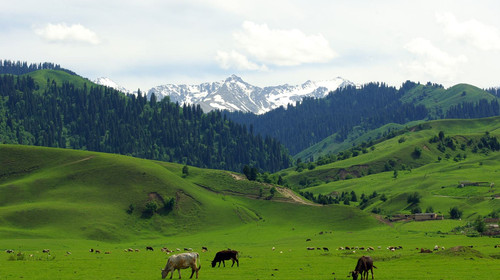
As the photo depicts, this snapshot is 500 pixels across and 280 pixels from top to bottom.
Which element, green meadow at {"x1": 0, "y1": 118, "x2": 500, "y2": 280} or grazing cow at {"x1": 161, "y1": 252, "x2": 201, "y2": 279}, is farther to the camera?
green meadow at {"x1": 0, "y1": 118, "x2": 500, "y2": 280}

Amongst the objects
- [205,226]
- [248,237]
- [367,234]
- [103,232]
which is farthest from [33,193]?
[367,234]

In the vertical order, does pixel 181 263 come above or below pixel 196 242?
above

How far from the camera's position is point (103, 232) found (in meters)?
170

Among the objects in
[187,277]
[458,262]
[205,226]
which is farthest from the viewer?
[205,226]

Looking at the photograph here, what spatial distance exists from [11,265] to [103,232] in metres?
93.8

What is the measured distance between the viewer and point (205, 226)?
636ft

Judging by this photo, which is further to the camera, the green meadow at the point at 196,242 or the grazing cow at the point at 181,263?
the green meadow at the point at 196,242

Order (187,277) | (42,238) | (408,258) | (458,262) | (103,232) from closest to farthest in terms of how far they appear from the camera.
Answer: (187,277), (458,262), (408,258), (42,238), (103,232)

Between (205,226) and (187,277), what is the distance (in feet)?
421

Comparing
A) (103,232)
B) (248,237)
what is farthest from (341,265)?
(103,232)

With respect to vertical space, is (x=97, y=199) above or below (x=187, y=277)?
above

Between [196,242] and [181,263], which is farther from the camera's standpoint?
[196,242]

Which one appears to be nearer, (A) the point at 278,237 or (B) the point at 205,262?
(B) the point at 205,262

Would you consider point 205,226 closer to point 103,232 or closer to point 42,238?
point 103,232
